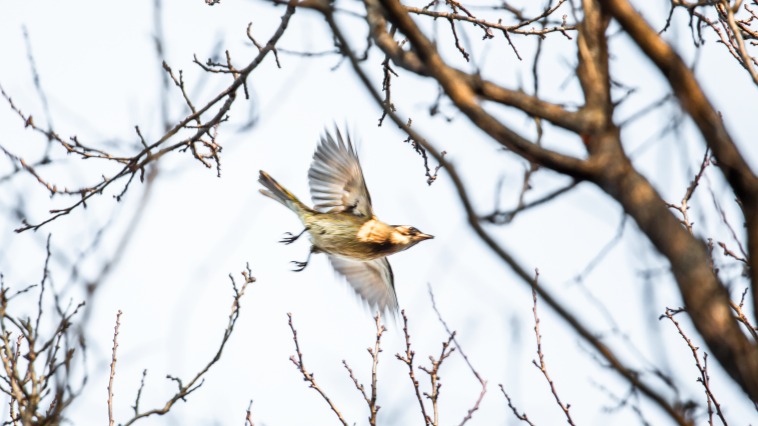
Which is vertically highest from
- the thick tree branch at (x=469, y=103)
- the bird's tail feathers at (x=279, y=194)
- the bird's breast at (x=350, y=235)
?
the bird's tail feathers at (x=279, y=194)

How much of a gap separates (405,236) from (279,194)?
53.9 inches

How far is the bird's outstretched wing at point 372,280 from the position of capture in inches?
363

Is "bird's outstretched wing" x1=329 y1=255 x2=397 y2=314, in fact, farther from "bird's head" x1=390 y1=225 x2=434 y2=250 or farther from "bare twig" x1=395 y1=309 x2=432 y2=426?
"bare twig" x1=395 y1=309 x2=432 y2=426

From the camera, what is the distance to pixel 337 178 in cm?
855

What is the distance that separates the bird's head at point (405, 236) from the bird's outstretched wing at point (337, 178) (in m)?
0.34

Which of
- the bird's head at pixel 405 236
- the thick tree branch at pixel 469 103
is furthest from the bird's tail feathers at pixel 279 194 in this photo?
the thick tree branch at pixel 469 103

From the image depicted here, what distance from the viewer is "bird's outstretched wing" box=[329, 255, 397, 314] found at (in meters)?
9.22

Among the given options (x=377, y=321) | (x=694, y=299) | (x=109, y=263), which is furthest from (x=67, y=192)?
(x=694, y=299)

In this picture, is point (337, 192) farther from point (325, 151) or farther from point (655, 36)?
point (655, 36)

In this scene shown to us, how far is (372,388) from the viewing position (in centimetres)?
Result: 498

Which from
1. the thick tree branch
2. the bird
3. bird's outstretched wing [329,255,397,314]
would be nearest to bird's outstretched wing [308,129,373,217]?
the bird

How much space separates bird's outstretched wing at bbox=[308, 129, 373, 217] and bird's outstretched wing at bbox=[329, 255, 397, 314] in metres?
0.80

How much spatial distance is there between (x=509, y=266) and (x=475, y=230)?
16 cm

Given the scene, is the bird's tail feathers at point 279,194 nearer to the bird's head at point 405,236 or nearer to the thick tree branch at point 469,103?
the bird's head at point 405,236
